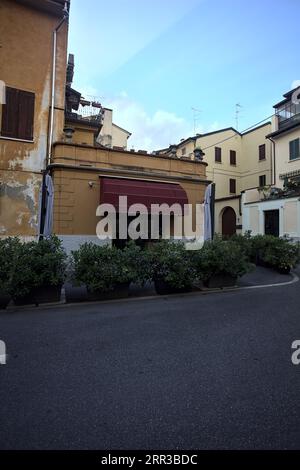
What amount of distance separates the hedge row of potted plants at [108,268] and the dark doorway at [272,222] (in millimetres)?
10835

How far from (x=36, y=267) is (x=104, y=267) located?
147cm

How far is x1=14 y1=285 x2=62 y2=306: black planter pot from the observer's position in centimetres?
670

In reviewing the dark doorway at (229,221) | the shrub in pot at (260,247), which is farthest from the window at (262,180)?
the shrub in pot at (260,247)

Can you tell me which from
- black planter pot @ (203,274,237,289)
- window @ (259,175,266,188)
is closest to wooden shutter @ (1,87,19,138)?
black planter pot @ (203,274,237,289)

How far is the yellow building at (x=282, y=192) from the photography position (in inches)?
693

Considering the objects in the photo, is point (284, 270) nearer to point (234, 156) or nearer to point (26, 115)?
point (26, 115)

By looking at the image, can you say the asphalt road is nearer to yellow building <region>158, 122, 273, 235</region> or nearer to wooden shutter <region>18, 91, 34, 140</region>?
wooden shutter <region>18, 91, 34, 140</region>

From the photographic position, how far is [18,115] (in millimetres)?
12305

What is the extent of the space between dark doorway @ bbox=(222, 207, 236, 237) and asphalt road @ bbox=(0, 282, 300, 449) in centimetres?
2209

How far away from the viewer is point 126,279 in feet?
23.9

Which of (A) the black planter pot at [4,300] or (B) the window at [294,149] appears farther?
(B) the window at [294,149]

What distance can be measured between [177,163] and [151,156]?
50.5 inches

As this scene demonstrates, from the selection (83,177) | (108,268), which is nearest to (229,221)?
(83,177)

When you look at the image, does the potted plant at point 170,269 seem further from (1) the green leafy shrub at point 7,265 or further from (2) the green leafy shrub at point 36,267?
(1) the green leafy shrub at point 7,265
